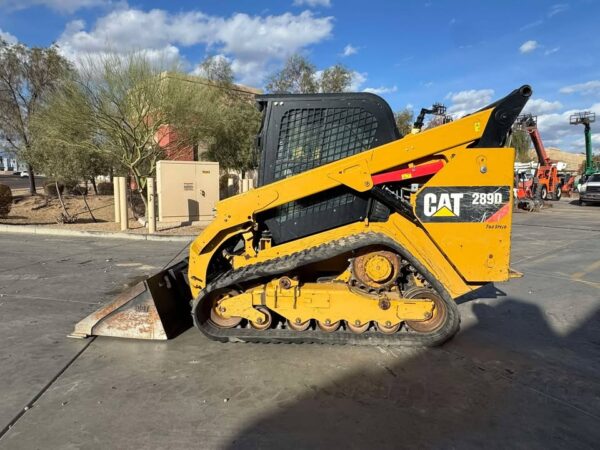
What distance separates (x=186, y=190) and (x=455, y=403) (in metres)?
12.1

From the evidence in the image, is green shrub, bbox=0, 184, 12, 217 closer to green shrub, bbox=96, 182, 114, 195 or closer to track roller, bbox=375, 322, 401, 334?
green shrub, bbox=96, 182, 114, 195

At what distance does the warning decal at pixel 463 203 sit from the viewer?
3.58 m

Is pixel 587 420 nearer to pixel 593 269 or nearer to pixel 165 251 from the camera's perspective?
pixel 593 269

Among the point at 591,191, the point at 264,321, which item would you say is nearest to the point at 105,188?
the point at 264,321

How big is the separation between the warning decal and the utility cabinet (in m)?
10.3

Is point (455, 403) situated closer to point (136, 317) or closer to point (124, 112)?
point (136, 317)

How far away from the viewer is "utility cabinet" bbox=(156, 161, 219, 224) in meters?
13.2

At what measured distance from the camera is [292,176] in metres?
Answer: 3.78

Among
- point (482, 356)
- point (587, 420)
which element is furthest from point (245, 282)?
point (587, 420)

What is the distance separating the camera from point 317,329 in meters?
3.95

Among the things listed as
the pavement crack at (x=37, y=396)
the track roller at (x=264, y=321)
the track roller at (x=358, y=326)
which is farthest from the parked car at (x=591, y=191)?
the pavement crack at (x=37, y=396)

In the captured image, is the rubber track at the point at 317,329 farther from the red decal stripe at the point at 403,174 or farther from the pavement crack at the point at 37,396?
the pavement crack at the point at 37,396

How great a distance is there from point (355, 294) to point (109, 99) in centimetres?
1343

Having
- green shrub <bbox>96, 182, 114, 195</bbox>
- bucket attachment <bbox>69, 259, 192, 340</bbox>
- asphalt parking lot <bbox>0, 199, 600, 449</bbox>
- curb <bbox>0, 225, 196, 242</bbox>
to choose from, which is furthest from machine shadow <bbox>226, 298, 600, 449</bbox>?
A: green shrub <bbox>96, 182, 114, 195</bbox>
